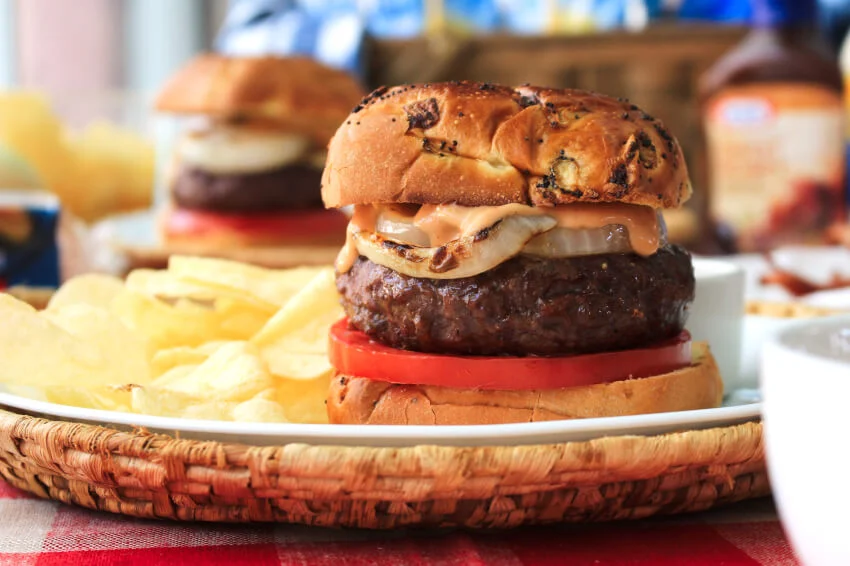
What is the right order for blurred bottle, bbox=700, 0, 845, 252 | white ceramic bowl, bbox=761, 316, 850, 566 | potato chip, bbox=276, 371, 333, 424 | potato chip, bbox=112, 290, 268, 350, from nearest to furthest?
white ceramic bowl, bbox=761, 316, 850, 566
potato chip, bbox=276, 371, 333, 424
potato chip, bbox=112, 290, 268, 350
blurred bottle, bbox=700, 0, 845, 252

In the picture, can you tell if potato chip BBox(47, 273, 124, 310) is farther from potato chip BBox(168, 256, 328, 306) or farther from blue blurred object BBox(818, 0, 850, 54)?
blue blurred object BBox(818, 0, 850, 54)

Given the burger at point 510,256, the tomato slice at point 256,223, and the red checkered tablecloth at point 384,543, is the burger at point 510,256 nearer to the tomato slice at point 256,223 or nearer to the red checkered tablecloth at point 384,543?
the red checkered tablecloth at point 384,543

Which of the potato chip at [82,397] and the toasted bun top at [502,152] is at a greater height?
the toasted bun top at [502,152]

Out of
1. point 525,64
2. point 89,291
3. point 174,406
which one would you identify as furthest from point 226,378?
point 525,64

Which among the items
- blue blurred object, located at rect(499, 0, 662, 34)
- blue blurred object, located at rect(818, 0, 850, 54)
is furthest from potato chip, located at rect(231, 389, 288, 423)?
blue blurred object, located at rect(818, 0, 850, 54)

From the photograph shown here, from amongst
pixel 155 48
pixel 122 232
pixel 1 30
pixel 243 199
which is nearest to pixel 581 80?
pixel 243 199

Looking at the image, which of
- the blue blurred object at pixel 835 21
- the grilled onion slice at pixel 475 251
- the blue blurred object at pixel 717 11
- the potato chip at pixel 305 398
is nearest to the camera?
the grilled onion slice at pixel 475 251

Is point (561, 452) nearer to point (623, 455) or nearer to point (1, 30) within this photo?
point (623, 455)

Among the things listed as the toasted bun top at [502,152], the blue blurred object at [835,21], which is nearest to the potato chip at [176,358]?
the toasted bun top at [502,152]
